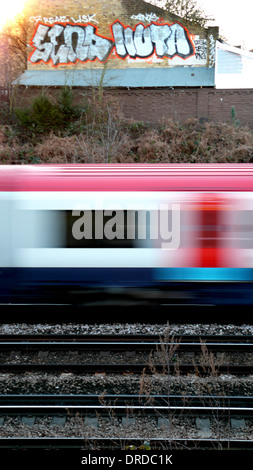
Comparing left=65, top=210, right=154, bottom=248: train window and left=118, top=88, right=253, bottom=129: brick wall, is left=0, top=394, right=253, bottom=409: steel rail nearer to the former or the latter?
left=65, top=210, right=154, bottom=248: train window

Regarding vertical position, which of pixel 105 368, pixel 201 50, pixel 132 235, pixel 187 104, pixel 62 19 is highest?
pixel 62 19

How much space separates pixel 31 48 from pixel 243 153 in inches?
546

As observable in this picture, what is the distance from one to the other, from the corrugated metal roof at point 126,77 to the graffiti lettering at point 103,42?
0.74m

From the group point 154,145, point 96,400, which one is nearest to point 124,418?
point 96,400

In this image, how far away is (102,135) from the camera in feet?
72.0

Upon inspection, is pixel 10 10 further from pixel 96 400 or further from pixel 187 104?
pixel 96 400

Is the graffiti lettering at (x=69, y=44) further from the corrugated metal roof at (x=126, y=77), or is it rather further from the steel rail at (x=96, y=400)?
the steel rail at (x=96, y=400)


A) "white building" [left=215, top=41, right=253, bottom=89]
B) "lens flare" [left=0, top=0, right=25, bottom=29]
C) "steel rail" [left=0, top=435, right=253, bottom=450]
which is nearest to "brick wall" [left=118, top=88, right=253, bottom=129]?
"white building" [left=215, top=41, right=253, bottom=89]

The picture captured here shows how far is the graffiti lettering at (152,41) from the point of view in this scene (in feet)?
84.6

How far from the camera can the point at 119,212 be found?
7.45 m

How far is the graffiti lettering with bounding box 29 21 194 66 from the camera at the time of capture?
25891 mm

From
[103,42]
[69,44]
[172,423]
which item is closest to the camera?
[172,423]

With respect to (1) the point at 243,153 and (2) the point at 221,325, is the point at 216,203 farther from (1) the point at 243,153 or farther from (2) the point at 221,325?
(1) the point at 243,153

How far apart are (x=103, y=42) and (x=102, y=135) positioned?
7525 millimetres
